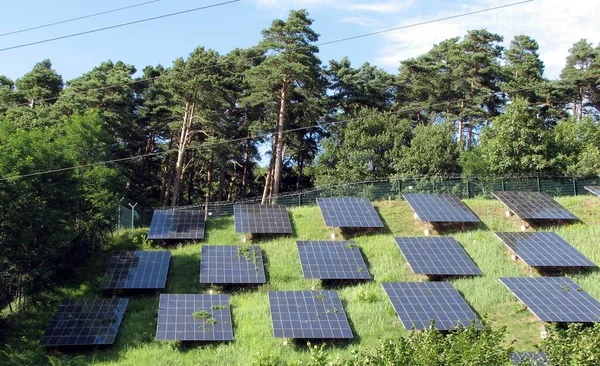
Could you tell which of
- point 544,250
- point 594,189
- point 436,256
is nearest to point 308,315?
point 436,256

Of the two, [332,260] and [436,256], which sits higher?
[332,260]

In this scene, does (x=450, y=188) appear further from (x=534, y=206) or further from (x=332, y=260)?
(x=332, y=260)

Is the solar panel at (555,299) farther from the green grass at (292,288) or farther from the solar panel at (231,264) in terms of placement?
the solar panel at (231,264)

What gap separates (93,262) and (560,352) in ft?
70.5

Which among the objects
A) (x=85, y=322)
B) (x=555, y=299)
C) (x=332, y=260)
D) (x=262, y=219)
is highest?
(x=262, y=219)

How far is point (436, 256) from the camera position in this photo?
25.5 m

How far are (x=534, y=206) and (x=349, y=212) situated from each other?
382 inches

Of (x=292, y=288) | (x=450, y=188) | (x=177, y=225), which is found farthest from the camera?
(x=450, y=188)

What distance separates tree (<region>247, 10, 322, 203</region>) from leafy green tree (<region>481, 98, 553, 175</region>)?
12957mm

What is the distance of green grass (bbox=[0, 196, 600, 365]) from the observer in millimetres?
19281

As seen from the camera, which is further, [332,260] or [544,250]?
[544,250]

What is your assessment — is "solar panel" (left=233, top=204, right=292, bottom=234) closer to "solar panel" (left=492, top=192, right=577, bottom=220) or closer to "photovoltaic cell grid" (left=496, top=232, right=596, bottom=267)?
"photovoltaic cell grid" (left=496, top=232, right=596, bottom=267)

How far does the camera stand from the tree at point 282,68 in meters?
40.5

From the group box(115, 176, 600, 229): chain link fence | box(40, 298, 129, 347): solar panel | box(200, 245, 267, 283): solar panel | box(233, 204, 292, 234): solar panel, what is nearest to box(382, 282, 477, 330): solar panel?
box(200, 245, 267, 283): solar panel
